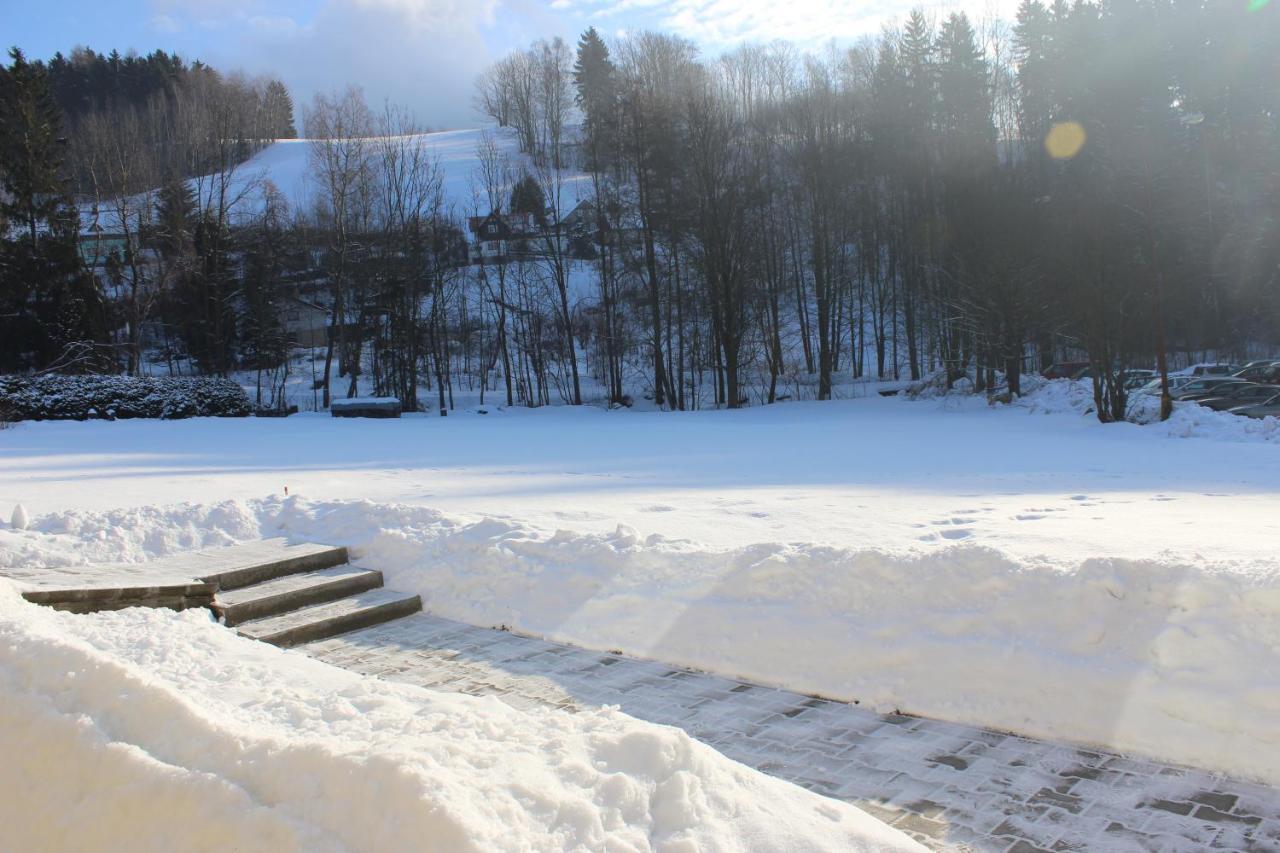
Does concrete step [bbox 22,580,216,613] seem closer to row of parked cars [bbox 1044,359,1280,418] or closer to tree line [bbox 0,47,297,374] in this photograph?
row of parked cars [bbox 1044,359,1280,418]

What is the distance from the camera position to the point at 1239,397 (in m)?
22.0

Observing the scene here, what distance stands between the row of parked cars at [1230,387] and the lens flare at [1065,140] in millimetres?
12254

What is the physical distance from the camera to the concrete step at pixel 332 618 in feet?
18.4

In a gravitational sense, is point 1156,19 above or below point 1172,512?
above

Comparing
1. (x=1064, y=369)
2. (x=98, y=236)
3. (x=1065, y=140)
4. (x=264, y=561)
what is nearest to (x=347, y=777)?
(x=264, y=561)

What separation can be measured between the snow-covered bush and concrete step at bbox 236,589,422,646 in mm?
20110

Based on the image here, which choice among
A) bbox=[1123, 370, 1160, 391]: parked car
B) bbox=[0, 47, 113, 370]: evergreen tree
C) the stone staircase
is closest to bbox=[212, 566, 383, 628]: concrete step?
the stone staircase

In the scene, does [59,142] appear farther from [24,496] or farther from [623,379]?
[24,496]

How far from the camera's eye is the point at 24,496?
995cm

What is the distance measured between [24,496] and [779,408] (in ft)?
71.1

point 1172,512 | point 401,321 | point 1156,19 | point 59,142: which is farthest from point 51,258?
point 1156,19

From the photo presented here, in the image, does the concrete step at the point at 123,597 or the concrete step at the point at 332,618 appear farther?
the concrete step at the point at 332,618

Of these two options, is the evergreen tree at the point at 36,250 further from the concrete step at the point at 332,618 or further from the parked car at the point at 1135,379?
the parked car at the point at 1135,379

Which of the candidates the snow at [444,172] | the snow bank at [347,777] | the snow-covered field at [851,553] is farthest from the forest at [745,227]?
the snow bank at [347,777]
